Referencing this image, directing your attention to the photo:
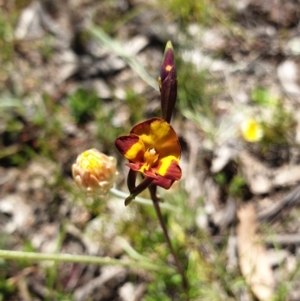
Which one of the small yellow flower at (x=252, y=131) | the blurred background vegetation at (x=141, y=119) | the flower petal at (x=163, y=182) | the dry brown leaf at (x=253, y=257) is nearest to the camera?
the flower petal at (x=163, y=182)

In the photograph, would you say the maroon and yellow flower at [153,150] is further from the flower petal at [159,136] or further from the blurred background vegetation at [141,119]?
the blurred background vegetation at [141,119]

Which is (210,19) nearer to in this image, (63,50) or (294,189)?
(63,50)

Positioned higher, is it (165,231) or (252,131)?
(165,231)

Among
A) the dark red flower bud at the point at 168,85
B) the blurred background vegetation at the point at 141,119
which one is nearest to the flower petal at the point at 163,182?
the dark red flower bud at the point at 168,85

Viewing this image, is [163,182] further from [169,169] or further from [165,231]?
[165,231]

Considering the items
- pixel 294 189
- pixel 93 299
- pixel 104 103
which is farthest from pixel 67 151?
pixel 294 189

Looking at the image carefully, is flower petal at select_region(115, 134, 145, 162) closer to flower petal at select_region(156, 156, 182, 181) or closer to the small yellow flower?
flower petal at select_region(156, 156, 182, 181)

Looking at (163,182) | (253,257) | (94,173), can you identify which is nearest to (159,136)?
(163,182)
